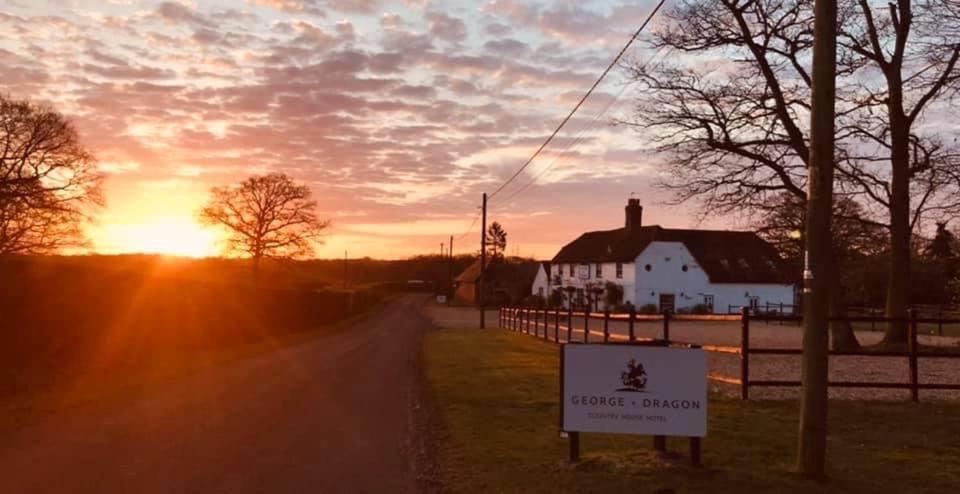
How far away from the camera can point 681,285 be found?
70.4 m

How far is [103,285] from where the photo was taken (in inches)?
869

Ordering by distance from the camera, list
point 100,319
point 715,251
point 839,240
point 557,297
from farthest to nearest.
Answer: point 557,297, point 715,251, point 839,240, point 100,319

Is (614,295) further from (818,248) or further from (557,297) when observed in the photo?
(818,248)

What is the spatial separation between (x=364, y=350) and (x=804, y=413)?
71.2 feet

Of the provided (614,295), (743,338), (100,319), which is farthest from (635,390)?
(614,295)

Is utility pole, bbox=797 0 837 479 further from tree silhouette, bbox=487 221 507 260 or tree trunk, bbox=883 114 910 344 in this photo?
tree silhouette, bbox=487 221 507 260

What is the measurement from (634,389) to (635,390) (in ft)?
0.04

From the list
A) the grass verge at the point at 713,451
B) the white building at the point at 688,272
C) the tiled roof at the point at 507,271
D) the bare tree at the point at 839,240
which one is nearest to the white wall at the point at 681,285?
the white building at the point at 688,272

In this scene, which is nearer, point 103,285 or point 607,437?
point 607,437

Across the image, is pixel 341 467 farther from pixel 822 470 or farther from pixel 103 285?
pixel 103 285

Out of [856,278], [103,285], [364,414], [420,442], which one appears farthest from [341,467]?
[856,278]

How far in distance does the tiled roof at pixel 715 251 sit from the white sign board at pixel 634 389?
205 ft

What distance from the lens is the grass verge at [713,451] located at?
734 centimetres

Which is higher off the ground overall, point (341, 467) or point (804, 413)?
point (804, 413)
